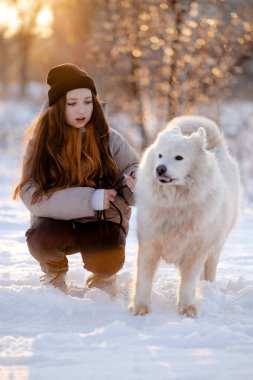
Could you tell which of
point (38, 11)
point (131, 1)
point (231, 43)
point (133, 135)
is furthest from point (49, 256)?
point (38, 11)

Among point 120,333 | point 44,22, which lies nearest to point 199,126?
point 120,333

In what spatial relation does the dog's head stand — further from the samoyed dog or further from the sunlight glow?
the sunlight glow

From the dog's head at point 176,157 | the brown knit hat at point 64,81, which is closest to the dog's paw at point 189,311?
the dog's head at point 176,157

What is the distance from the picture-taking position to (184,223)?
127 inches

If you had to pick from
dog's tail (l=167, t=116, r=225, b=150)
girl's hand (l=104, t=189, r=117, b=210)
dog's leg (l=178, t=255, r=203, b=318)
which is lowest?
dog's leg (l=178, t=255, r=203, b=318)

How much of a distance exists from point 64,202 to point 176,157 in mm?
700

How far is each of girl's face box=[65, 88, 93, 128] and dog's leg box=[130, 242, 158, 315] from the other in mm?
799

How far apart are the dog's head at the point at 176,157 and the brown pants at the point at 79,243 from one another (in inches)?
23.3

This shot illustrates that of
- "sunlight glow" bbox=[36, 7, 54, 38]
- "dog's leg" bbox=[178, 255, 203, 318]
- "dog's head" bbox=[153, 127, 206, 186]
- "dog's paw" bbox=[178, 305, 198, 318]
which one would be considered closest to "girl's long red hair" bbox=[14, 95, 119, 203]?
"dog's head" bbox=[153, 127, 206, 186]

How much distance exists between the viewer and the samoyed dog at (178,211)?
315cm

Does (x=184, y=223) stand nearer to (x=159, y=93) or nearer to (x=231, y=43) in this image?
(x=231, y=43)

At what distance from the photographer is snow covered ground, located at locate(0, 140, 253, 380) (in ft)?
7.73

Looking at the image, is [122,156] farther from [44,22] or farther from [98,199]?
[44,22]

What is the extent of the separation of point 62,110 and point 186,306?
50.9 inches
